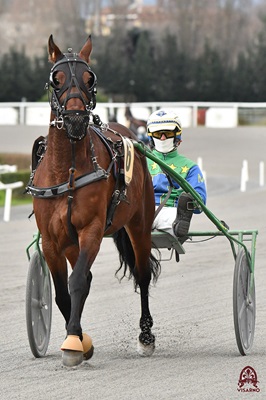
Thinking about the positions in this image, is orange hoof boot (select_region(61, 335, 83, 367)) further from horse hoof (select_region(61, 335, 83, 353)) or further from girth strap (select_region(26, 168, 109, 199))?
girth strap (select_region(26, 168, 109, 199))

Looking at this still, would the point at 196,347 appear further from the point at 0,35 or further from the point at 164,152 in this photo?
the point at 0,35

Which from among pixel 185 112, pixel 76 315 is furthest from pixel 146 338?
pixel 185 112

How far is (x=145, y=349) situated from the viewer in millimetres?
7047

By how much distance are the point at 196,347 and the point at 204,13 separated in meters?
62.8

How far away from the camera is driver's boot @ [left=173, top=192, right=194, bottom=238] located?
7473 millimetres

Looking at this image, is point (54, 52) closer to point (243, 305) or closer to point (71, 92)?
point (71, 92)

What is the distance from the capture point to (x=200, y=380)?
609 centimetres

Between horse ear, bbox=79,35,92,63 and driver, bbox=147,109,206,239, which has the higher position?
horse ear, bbox=79,35,92,63

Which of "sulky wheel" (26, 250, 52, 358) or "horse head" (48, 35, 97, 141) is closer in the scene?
"horse head" (48, 35, 97, 141)

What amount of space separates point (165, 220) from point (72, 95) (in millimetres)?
1557

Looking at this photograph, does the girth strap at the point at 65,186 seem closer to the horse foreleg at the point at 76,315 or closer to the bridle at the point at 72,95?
the bridle at the point at 72,95

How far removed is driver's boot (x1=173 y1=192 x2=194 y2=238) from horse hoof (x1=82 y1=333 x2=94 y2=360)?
1147 millimetres

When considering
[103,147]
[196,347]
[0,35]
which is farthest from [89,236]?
[0,35]

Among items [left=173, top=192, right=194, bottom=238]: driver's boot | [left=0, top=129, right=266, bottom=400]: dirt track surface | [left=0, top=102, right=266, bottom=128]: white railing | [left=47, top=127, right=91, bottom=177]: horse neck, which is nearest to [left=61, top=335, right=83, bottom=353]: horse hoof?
[left=0, top=129, right=266, bottom=400]: dirt track surface
